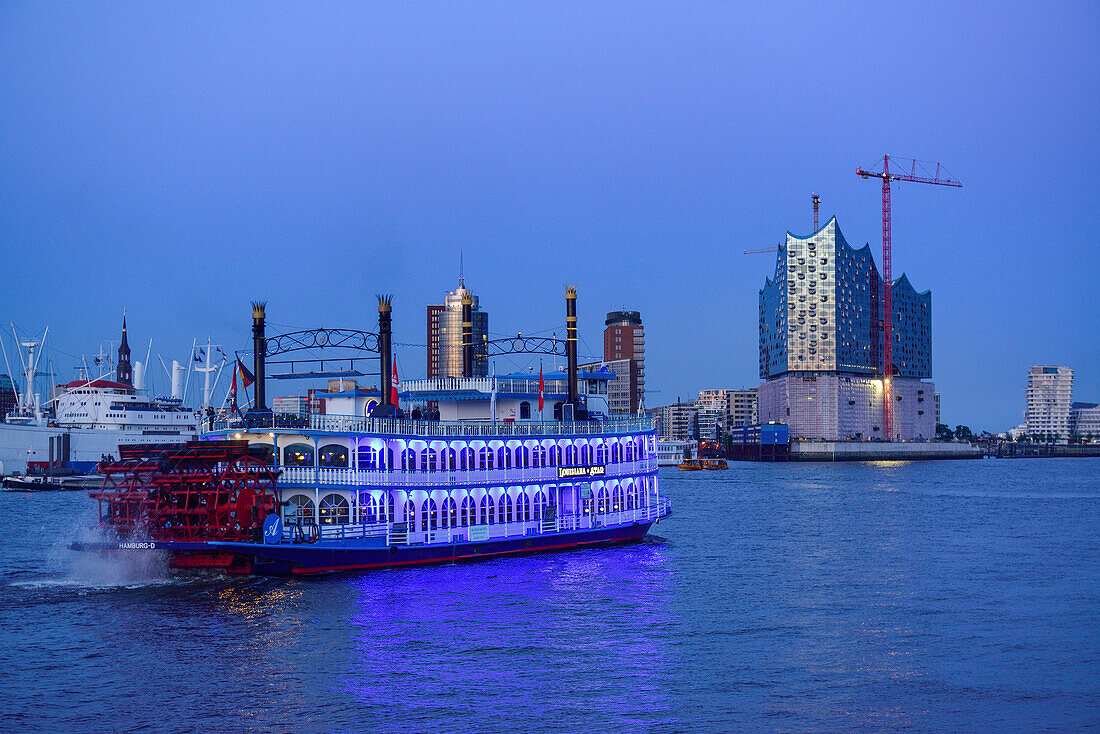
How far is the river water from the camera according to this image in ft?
74.3

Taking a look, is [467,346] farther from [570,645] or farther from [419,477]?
[570,645]

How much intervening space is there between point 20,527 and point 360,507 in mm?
35698

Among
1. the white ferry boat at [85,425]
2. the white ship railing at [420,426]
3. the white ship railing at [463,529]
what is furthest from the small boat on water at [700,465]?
the white ship railing at [420,426]

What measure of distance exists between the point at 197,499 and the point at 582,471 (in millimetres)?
16595

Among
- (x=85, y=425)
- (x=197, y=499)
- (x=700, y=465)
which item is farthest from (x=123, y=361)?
(x=197, y=499)

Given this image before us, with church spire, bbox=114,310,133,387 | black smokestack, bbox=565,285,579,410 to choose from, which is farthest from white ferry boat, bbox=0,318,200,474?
black smokestack, bbox=565,285,579,410

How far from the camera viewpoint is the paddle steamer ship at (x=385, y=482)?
35.8 m

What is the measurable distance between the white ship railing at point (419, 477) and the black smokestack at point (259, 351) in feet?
28.6

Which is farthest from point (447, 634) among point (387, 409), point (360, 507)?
point (387, 409)

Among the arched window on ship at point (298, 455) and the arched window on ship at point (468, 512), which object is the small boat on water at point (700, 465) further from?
the arched window on ship at point (298, 455)

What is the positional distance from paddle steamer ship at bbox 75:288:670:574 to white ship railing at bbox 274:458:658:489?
5cm

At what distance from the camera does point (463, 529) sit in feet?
133

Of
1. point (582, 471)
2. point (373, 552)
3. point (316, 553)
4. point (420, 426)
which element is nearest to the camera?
point (316, 553)

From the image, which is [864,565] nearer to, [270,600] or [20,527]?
[270,600]
